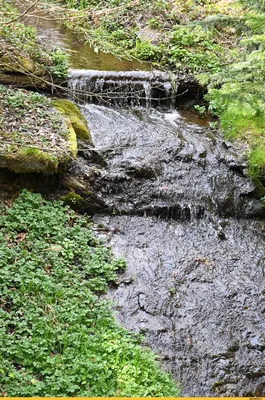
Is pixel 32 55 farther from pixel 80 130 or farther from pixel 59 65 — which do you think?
pixel 80 130

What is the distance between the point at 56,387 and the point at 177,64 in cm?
836

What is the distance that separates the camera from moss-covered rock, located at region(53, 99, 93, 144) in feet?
23.6

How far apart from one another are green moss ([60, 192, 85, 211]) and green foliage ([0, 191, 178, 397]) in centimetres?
32

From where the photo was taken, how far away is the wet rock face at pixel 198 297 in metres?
4.71

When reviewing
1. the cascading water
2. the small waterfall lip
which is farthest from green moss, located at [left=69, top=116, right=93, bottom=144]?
the small waterfall lip

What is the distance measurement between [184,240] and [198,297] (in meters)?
1.12

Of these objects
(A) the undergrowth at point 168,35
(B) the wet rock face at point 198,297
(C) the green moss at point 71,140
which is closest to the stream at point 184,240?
(B) the wet rock face at point 198,297

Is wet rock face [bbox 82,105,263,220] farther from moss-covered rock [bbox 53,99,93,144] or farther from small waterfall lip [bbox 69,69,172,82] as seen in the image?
small waterfall lip [bbox 69,69,172,82]

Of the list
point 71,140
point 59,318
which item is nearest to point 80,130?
point 71,140

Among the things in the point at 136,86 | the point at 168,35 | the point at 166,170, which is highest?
the point at 168,35

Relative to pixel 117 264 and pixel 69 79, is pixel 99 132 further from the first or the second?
pixel 117 264

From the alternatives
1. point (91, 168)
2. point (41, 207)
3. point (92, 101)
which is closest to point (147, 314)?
point (41, 207)

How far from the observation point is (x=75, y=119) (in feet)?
24.0

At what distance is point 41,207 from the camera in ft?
19.5
